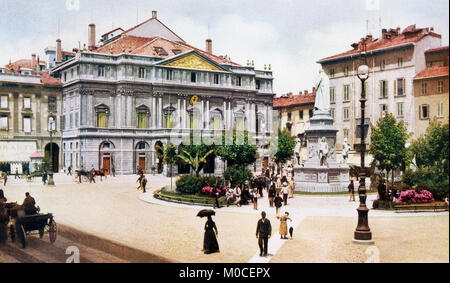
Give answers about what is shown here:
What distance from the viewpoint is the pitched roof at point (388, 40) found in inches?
431

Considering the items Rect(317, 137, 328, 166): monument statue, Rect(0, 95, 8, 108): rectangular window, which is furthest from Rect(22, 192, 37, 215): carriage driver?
Rect(317, 137, 328, 166): monument statue

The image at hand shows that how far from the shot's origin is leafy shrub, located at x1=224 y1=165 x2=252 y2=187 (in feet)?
49.4

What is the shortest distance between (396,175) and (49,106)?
11.6 m

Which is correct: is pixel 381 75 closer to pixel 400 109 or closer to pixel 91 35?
pixel 400 109

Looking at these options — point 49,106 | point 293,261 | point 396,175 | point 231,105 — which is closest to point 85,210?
point 49,106

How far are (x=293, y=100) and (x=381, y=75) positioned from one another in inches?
131

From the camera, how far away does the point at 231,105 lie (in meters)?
14.5

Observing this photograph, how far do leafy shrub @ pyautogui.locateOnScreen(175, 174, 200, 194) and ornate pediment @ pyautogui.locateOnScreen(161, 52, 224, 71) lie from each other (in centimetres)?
351

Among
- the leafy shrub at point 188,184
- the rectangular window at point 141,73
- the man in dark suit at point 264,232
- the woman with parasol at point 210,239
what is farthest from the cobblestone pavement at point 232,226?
the rectangular window at point 141,73

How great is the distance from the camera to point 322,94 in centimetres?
1638

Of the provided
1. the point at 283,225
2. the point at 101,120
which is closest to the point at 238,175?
the point at 283,225

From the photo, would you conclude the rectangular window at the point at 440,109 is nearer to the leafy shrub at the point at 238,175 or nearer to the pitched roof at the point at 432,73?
the pitched roof at the point at 432,73

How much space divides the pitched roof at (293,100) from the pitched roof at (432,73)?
11.9 ft

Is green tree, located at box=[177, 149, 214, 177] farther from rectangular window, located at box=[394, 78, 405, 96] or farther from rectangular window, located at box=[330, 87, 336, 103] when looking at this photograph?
rectangular window, located at box=[394, 78, 405, 96]
